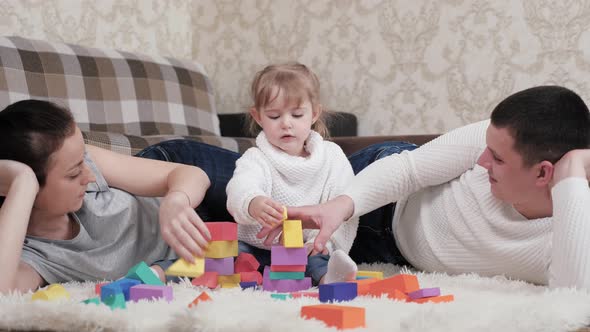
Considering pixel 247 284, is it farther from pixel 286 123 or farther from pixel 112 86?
pixel 112 86

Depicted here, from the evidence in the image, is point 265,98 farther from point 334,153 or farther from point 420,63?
point 420,63

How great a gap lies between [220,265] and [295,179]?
417 millimetres

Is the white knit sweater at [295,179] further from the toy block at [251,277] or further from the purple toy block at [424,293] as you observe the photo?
the purple toy block at [424,293]

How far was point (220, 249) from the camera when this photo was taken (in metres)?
1.47

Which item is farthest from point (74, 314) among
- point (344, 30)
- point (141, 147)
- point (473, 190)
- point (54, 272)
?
point (344, 30)

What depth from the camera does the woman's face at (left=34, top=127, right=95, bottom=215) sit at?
1564mm

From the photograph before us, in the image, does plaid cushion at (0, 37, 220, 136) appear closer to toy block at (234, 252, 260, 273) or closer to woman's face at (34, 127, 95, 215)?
woman's face at (34, 127, 95, 215)

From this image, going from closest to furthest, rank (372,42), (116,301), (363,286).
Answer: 1. (116,301)
2. (363,286)
3. (372,42)

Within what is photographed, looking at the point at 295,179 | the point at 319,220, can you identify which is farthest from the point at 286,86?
the point at 319,220

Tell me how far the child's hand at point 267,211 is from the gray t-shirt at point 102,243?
34cm

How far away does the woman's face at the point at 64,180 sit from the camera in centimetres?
156

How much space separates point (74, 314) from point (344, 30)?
8.50 feet

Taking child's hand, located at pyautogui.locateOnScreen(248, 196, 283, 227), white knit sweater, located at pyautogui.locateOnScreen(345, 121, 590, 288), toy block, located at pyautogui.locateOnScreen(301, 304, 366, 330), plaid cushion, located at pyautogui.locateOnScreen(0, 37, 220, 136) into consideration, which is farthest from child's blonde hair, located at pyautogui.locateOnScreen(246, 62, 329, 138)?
plaid cushion, located at pyautogui.locateOnScreen(0, 37, 220, 136)

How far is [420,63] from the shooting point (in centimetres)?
325
